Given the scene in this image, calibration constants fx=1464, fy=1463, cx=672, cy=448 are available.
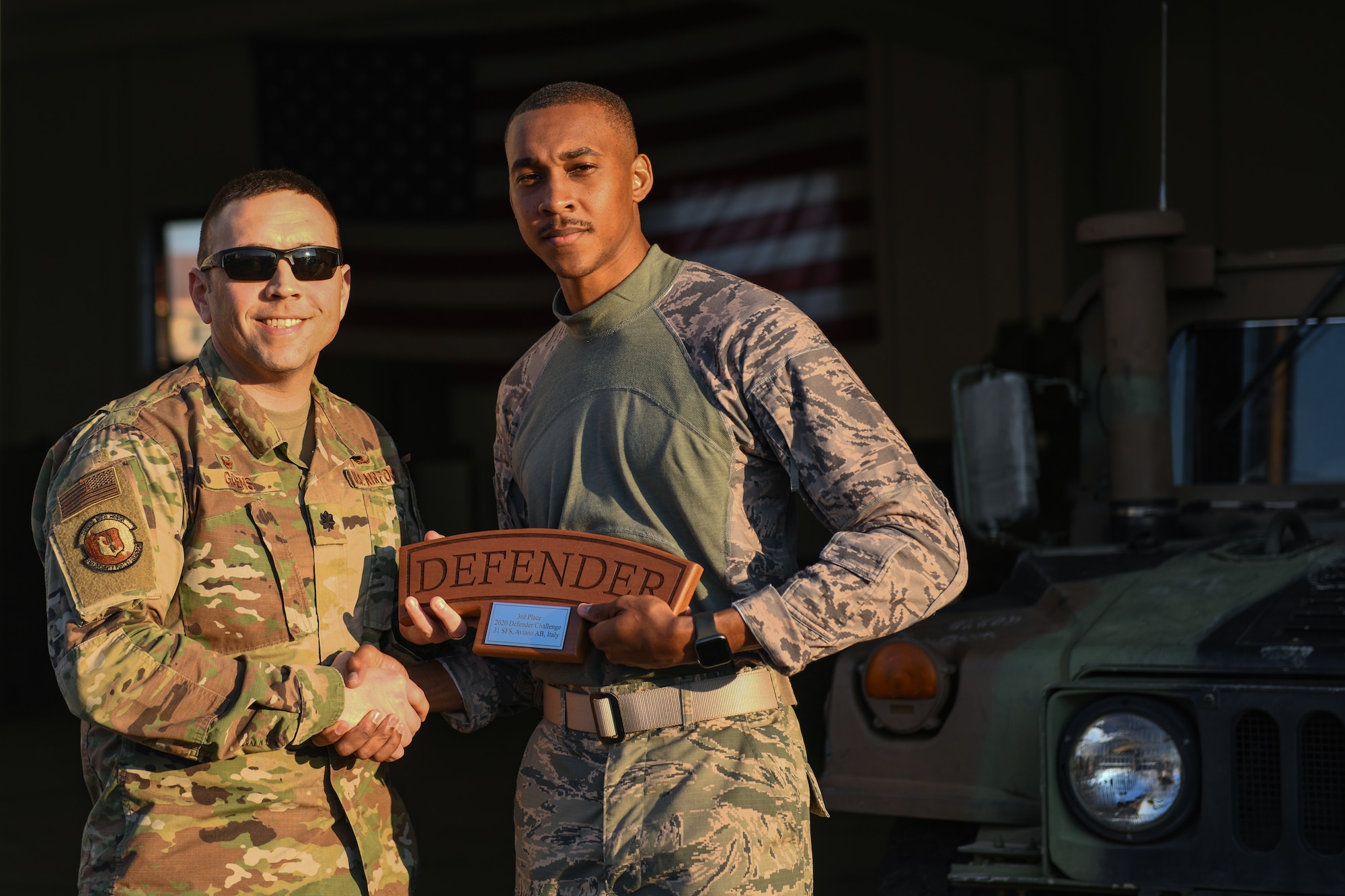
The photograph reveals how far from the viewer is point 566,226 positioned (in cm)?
209

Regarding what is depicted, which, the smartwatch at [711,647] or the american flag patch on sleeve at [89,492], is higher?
the american flag patch on sleeve at [89,492]

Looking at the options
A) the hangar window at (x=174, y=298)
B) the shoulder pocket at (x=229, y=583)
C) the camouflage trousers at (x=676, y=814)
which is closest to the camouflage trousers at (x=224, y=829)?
the shoulder pocket at (x=229, y=583)

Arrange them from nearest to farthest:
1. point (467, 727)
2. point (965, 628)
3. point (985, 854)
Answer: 1. point (467, 727)
2. point (985, 854)
3. point (965, 628)

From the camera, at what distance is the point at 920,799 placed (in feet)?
8.93

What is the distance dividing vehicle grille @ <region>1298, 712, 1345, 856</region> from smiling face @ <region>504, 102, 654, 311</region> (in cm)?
136

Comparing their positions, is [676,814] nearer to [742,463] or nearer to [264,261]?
[742,463]

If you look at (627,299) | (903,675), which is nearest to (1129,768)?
(903,675)

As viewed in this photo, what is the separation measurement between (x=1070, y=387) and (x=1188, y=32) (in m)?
6.73

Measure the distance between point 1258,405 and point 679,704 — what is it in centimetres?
219

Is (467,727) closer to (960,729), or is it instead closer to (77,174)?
(960,729)

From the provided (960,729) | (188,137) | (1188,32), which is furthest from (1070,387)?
(188,137)

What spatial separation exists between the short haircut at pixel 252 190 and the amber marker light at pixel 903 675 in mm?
1315

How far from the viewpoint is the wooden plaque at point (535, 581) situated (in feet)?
6.35

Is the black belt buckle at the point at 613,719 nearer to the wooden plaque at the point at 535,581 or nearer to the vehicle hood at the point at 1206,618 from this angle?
the wooden plaque at the point at 535,581
